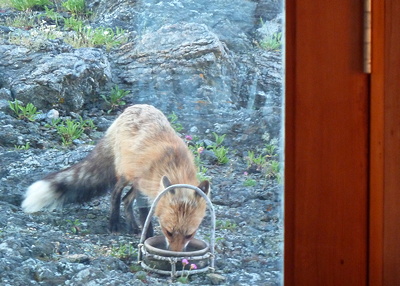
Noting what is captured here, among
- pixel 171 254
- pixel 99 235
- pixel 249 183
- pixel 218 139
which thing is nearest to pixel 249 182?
pixel 249 183

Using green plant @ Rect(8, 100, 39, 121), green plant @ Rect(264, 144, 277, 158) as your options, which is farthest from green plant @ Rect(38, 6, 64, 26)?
green plant @ Rect(264, 144, 277, 158)

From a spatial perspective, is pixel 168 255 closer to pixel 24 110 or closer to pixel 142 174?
pixel 142 174

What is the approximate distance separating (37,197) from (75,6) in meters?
0.39

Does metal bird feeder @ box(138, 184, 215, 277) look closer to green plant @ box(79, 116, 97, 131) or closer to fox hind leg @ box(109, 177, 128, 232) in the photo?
fox hind leg @ box(109, 177, 128, 232)

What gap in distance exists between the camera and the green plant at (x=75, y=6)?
1.10 meters

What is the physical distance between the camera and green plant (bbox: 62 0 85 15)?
1100 millimetres

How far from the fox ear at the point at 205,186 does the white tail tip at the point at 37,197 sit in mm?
301

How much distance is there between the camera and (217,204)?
3.69 feet

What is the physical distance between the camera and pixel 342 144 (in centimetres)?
106

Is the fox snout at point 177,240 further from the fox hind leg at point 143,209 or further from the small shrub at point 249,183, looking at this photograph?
the small shrub at point 249,183

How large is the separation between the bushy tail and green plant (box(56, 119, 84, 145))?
5 centimetres
